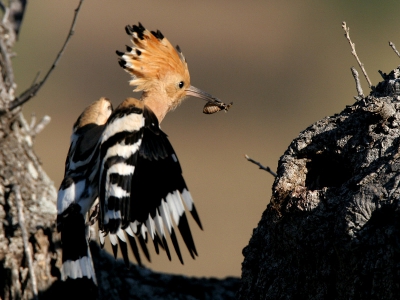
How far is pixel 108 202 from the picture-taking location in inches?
89.1

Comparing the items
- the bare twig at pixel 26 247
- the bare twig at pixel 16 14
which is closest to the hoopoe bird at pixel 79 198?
the bare twig at pixel 26 247

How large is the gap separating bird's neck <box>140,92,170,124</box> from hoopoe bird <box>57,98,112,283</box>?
202 mm

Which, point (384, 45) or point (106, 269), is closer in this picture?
point (106, 269)

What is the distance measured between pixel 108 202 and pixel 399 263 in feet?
3.11

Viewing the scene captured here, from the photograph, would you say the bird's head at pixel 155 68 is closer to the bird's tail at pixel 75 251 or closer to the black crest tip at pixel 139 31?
the black crest tip at pixel 139 31

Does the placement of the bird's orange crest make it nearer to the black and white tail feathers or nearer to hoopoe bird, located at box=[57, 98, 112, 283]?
hoopoe bird, located at box=[57, 98, 112, 283]

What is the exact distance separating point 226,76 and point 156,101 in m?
6.54

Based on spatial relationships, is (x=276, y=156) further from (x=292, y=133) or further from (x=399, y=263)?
(x=399, y=263)

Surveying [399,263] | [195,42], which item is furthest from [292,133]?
[399,263]

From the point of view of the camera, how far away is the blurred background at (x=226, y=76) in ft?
22.1

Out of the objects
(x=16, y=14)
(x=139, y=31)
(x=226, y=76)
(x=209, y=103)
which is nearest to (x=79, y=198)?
(x=139, y=31)

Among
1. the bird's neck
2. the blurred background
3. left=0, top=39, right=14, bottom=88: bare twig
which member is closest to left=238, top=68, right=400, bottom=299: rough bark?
the bird's neck

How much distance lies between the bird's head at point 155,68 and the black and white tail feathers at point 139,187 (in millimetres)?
415

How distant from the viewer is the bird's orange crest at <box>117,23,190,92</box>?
279cm
